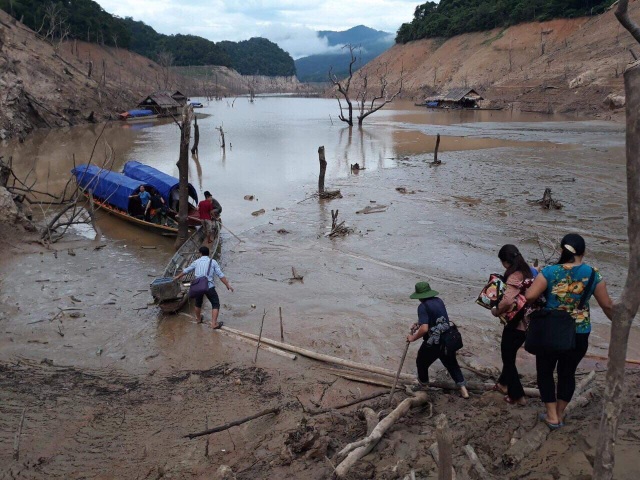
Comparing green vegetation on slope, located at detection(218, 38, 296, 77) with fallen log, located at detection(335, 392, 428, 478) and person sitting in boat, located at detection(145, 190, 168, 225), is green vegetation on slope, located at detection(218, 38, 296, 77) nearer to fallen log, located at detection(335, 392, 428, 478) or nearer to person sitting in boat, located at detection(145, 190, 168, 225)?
person sitting in boat, located at detection(145, 190, 168, 225)

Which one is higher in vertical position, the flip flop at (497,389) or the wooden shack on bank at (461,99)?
the wooden shack on bank at (461,99)

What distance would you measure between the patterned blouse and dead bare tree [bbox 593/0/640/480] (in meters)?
1.02

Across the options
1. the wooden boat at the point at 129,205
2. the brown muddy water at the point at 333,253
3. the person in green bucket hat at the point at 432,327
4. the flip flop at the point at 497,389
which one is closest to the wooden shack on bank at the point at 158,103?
the brown muddy water at the point at 333,253

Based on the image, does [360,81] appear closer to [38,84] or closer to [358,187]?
[38,84]

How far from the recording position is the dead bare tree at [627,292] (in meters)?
3.00

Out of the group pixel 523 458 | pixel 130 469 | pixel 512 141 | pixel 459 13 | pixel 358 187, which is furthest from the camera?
pixel 459 13

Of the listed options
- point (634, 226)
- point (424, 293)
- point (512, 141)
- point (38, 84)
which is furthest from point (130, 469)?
point (38, 84)

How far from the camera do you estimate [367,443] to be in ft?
14.8

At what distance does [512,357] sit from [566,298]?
3.93ft

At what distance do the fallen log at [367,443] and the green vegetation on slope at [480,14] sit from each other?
63.2m

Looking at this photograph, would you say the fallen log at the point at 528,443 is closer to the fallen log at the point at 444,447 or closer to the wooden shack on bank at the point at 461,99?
the fallen log at the point at 444,447

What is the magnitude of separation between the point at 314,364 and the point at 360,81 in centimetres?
9975

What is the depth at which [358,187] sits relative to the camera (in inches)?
846

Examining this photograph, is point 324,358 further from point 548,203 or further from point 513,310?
point 548,203
